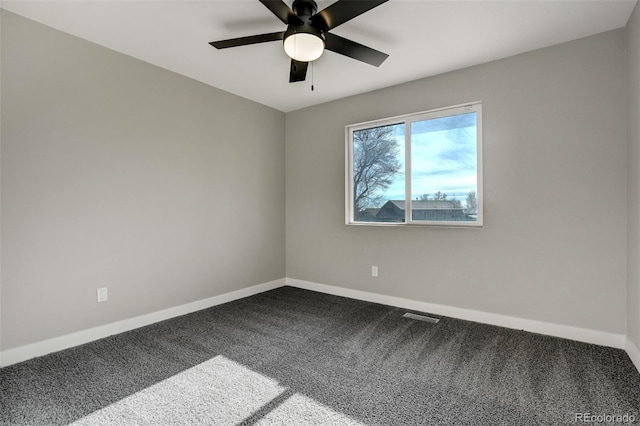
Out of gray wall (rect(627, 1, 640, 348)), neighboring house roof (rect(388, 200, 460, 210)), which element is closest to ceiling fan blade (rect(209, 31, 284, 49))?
neighboring house roof (rect(388, 200, 460, 210))

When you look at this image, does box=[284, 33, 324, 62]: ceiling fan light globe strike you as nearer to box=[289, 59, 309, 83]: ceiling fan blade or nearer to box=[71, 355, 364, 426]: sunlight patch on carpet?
box=[289, 59, 309, 83]: ceiling fan blade

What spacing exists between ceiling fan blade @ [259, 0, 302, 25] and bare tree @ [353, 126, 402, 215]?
1959 mm

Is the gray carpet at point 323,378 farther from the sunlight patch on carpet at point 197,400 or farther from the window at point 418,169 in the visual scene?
the window at point 418,169

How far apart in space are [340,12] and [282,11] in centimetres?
35

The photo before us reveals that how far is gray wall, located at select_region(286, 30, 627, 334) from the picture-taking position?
2.45m

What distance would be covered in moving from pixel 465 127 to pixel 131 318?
12.1 feet

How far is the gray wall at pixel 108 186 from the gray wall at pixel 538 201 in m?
1.88

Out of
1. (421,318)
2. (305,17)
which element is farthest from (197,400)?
(305,17)

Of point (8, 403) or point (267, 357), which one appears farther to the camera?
point (267, 357)

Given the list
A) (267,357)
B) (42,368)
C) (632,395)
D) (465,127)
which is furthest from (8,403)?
(465,127)

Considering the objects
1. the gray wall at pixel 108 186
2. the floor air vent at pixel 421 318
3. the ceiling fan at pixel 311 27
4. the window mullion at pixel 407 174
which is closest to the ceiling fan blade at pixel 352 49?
the ceiling fan at pixel 311 27

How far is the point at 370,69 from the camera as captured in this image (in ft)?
10.2

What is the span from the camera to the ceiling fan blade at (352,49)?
6.84 ft

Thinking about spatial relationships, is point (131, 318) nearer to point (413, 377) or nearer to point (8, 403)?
point (8, 403)
